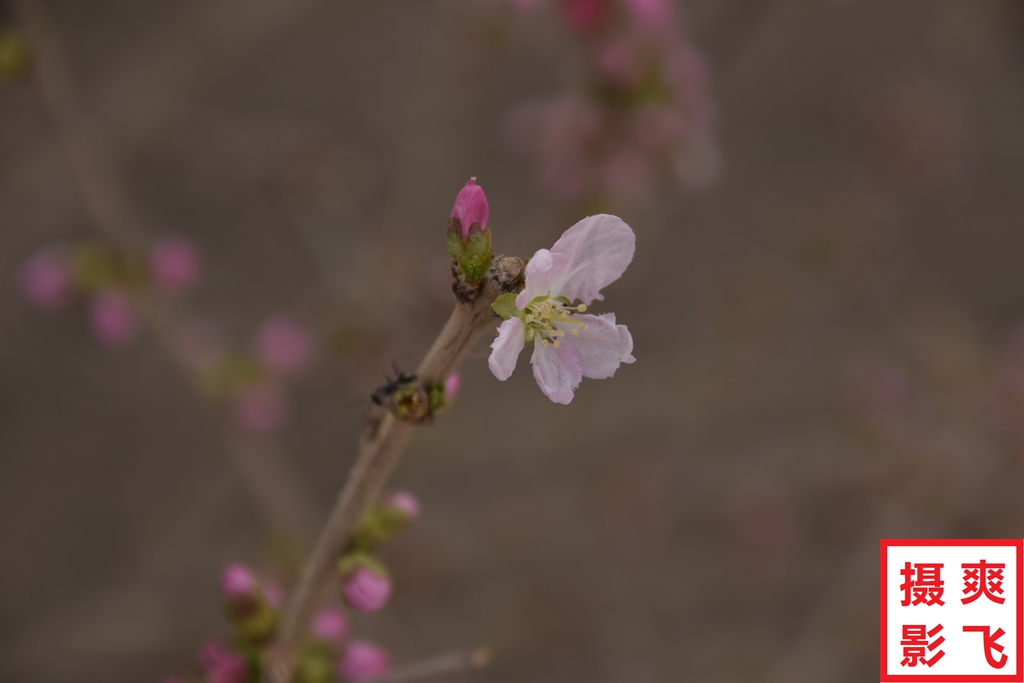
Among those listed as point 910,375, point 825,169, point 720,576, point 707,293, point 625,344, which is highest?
point 825,169

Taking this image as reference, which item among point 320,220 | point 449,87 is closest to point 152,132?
point 320,220

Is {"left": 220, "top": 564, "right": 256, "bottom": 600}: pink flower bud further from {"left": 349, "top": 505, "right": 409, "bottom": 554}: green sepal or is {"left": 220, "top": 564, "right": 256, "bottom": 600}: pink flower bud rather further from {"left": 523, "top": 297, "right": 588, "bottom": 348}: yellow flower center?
{"left": 523, "top": 297, "right": 588, "bottom": 348}: yellow flower center

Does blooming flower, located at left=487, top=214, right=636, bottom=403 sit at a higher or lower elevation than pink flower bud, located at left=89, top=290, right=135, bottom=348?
lower

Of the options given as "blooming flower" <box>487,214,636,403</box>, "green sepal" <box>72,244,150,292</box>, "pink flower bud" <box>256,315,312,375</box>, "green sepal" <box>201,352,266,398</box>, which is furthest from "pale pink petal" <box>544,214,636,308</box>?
"pink flower bud" <box>256,315,312,375</box>

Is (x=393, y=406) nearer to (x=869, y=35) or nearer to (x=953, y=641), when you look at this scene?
(x=953, y=641)

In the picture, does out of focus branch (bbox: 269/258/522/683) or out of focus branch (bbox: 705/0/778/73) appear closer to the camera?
out of focus branch (bbox: 269/258/522/683)
